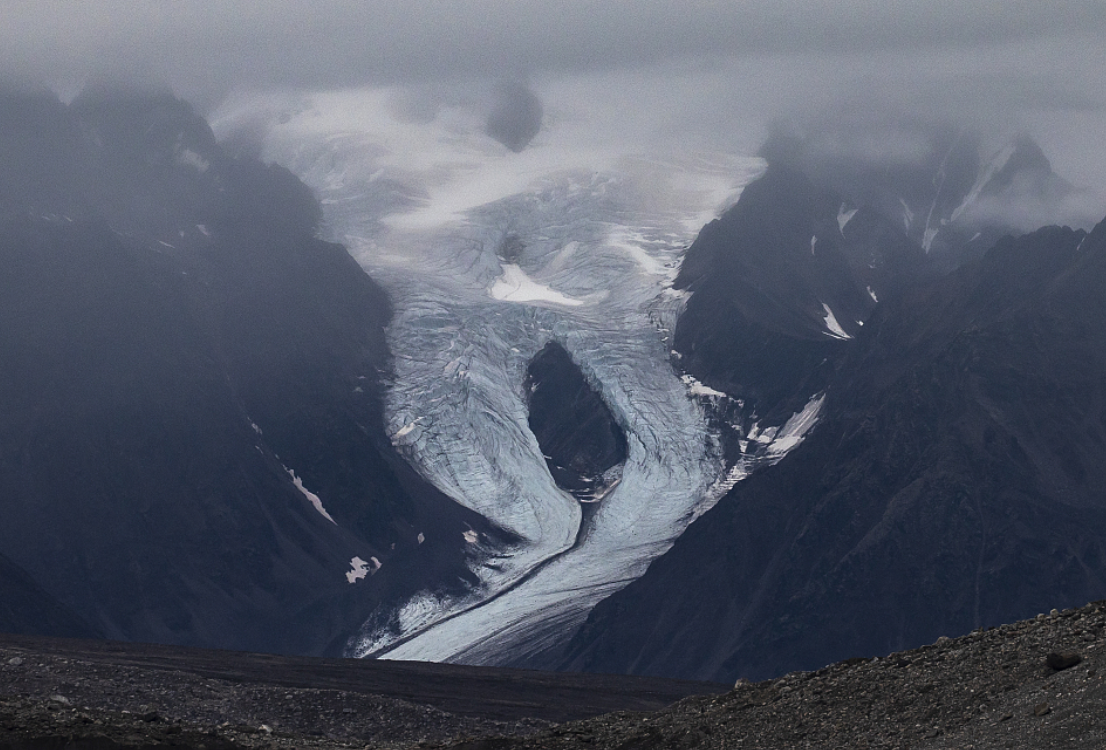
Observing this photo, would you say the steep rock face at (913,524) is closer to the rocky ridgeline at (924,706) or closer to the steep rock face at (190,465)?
the steep rock face at (190,465)

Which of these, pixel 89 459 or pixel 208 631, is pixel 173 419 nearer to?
pixel 89 459

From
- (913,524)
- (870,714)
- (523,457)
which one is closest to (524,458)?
(523,457)

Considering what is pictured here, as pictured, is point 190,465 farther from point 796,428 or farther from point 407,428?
point 796,428

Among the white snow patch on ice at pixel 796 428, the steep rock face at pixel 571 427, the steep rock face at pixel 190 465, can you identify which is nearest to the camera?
the steep rock face at pixel 190 465

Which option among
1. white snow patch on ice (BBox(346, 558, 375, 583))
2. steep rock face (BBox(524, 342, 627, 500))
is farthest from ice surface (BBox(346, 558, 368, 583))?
steep rock face (BBox(524, 342, 627, 500))

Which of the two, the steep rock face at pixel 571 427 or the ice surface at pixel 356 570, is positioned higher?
the steep rock face at pixel 571 427

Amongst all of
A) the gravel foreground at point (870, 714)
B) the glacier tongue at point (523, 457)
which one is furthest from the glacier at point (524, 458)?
the gravel foreground at point (870, 714)
